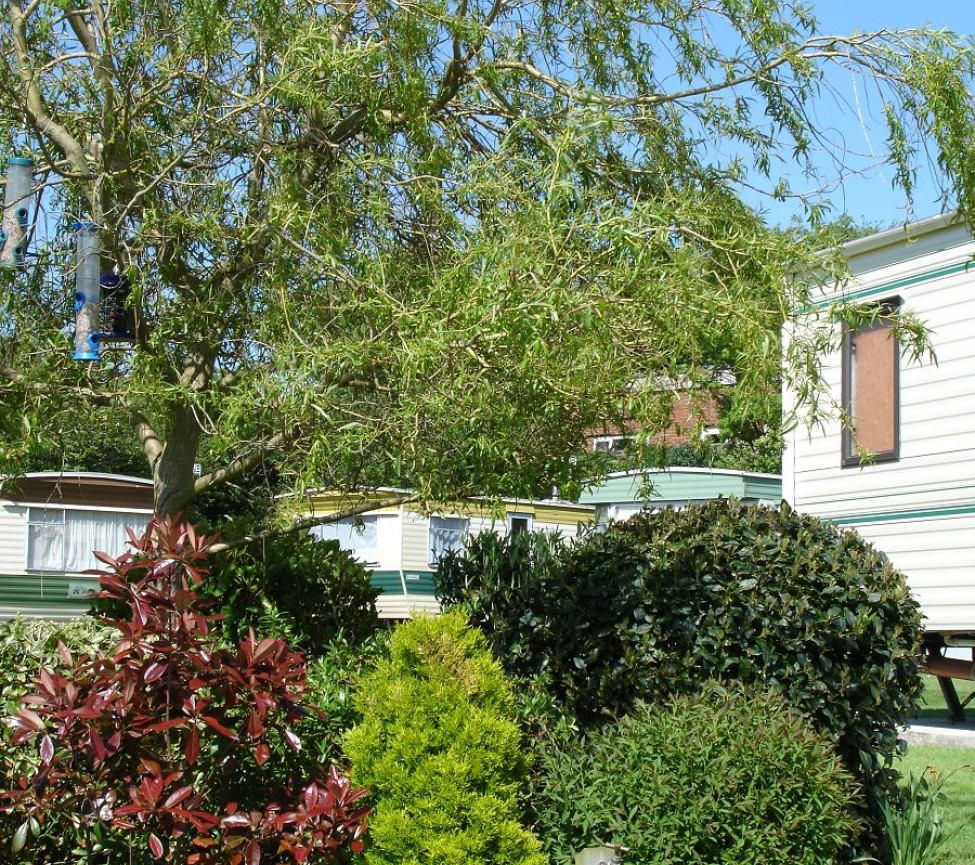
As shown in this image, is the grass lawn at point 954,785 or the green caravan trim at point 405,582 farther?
the green caravan trim at point 405,582

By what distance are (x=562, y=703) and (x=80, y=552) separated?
13.9 m

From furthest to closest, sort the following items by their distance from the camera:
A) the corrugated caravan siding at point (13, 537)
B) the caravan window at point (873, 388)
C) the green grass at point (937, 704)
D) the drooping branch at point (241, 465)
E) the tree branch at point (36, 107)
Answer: the corrugated caravan siding at point (13, 537)
the green grass at point (937, 704)
the caravan window at point (873, 388)
the tree branch at point (36, 107)
the drooping branch at point (241, 465)

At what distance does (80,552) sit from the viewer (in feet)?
59.1

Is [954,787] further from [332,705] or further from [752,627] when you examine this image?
[332,705]

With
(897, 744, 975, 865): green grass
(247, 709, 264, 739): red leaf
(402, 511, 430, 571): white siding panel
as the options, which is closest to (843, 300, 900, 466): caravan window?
(897, 744, 975, 865): green grass

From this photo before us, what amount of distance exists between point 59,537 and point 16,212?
44.4ft

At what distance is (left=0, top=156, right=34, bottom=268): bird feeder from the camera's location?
5.30 meters

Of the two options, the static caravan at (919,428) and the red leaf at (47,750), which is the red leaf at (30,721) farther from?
the static caravan at (919,428)

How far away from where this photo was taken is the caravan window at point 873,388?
34.1 feet

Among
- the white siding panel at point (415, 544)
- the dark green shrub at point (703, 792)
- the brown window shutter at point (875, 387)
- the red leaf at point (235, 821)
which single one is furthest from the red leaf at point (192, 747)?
the white siding panel at point (415, 544)

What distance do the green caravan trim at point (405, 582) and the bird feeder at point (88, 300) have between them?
1433cm

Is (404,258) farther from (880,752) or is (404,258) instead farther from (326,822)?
(880,752)

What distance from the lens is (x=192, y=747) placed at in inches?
169

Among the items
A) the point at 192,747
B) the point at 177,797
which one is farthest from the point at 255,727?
the point at 177,797
